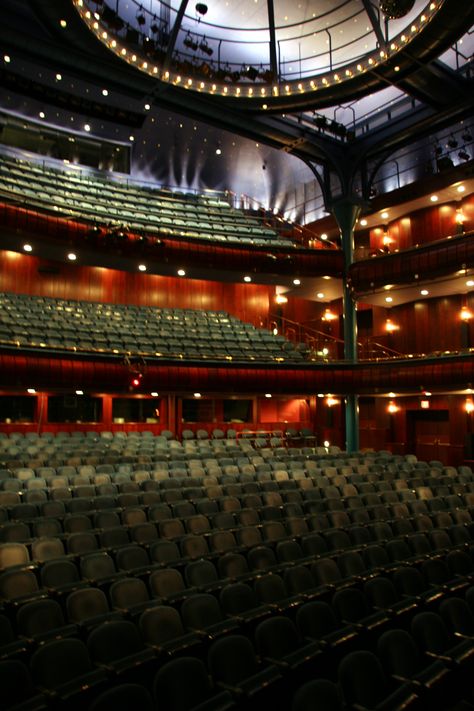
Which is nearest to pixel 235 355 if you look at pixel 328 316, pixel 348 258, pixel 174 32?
pixel 348 258

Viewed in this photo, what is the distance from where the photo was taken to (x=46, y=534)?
15.2 ft

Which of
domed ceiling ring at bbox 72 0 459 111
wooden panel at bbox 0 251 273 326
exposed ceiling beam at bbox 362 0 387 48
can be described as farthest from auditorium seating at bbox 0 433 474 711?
exposed ceiling beam at bbox 362 0 387 48

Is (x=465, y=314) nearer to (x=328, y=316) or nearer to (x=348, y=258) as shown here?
(x=348, y=258)

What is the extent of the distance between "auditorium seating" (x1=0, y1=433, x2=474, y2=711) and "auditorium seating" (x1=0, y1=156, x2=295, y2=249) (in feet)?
22.1

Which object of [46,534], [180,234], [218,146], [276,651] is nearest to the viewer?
[276,651]

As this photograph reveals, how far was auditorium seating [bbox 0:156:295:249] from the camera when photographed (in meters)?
12.1

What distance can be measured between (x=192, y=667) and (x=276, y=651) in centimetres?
65

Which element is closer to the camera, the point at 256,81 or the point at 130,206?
the point at 256,81

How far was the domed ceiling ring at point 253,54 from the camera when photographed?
10070 mm

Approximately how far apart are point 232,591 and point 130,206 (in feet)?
40.9

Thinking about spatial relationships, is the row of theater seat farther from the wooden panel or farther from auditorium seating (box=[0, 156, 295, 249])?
the wooden panel

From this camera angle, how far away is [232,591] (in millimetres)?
3508

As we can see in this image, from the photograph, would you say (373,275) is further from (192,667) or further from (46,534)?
(192,667)

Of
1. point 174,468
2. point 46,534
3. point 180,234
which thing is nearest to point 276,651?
point 46,534
